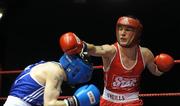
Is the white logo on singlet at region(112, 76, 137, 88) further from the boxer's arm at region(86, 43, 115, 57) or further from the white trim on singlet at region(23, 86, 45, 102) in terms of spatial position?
the white trim on singlet at region(23, 86, 45, 102)

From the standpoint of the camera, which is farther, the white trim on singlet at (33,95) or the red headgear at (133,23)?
the red headgear at (133,23)

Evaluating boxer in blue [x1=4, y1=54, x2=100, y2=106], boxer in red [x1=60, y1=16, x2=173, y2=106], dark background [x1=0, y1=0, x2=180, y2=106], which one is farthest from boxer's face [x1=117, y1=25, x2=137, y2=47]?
dark background [x1=0, y1=0, x2=180, y2=106]

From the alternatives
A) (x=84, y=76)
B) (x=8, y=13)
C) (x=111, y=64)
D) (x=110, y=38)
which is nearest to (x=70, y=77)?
(x=84, y=76)

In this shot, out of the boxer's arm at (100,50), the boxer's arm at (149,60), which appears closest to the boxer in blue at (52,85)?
the boxer's arm at (100,50)

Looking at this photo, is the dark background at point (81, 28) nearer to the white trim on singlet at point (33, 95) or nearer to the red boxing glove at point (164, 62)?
the red boxing glove at point (164, 62)

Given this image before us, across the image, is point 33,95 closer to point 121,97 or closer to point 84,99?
point 84,99

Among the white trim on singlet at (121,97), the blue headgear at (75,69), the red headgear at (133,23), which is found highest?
the red headgear at (133,23)

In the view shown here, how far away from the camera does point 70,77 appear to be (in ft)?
7.63

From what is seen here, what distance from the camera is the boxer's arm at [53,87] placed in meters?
2.23

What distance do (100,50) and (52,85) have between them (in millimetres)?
581

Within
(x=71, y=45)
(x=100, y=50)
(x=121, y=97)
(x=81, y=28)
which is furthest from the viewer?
(x=81, y=28)

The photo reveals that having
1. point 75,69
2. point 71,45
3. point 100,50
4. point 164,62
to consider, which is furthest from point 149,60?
point 75,69

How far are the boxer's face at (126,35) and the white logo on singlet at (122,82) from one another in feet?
0.66

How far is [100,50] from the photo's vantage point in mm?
2742
